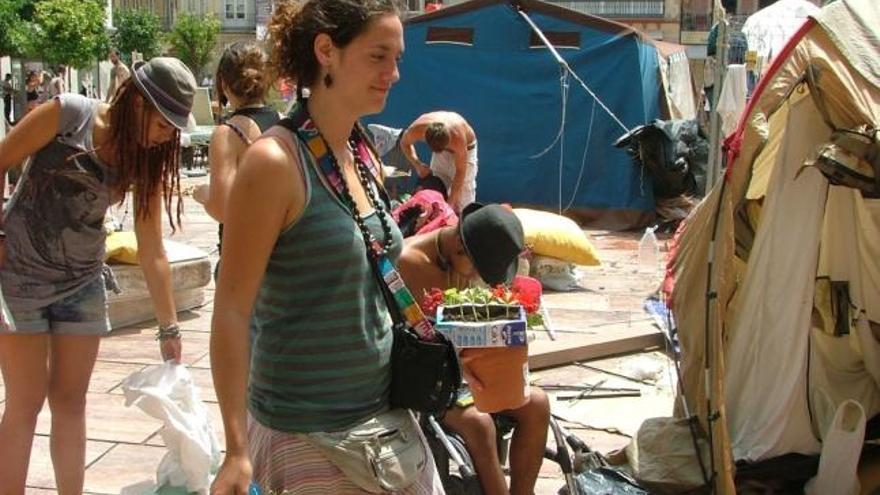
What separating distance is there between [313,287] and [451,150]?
512cm

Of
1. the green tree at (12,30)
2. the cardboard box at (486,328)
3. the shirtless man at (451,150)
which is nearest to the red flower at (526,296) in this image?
the cardboard box at (486,328)

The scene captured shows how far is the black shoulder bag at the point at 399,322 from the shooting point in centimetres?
192

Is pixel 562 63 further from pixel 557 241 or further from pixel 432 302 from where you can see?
pixel 432 302

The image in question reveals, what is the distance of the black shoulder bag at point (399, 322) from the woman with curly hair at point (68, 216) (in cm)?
113

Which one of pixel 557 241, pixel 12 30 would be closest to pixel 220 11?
pixel 12 30

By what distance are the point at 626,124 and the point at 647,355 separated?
554 cm

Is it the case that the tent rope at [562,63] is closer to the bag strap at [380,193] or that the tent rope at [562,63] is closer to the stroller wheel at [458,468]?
the stroller wheel at [458,468]

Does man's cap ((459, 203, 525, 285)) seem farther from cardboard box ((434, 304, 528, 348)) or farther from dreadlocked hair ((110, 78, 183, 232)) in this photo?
dreadlocked hair ((110, 78, 183, 232))

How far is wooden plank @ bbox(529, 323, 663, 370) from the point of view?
5.90m

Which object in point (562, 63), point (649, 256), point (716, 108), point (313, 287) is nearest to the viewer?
point (313, 287)

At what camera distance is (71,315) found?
10.3 ft

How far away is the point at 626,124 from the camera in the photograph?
11.3m

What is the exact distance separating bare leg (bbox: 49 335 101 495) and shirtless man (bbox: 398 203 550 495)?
1.05 m

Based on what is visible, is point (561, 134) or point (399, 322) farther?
point (561, 134)
